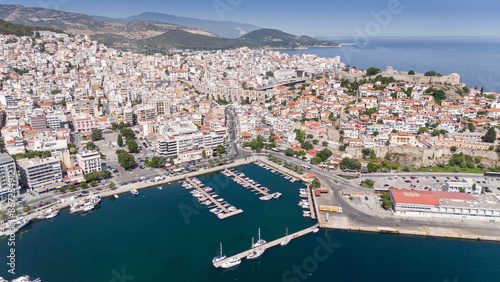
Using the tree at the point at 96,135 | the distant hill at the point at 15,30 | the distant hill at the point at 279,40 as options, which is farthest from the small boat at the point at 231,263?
the distant hill at the point at 279,40

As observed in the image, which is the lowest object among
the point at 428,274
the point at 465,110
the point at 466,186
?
the point at 428,274

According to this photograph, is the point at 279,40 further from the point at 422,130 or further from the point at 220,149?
the point at 220,149

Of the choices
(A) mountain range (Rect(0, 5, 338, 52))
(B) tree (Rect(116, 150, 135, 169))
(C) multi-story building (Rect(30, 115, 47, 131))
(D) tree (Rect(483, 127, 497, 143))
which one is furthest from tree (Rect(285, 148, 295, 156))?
(A) mountain range (Rect(0, 5, 338, 52))

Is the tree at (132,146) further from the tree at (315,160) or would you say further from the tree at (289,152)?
the tree at (315,160)

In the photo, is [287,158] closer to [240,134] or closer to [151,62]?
[240,134]

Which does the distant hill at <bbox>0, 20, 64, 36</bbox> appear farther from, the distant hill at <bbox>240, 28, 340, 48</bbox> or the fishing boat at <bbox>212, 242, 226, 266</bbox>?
the distant hill at <bbox>240, 28, 340, 48</bbox>

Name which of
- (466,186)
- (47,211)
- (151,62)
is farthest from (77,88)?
(466,186)
